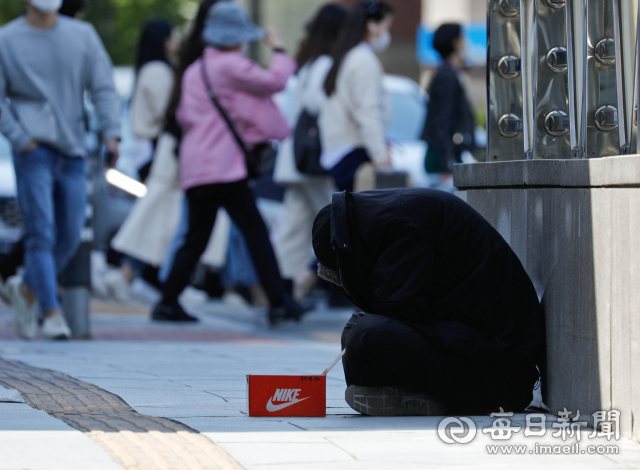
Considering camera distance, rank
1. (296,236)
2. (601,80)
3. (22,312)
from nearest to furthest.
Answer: (601,80), (22,312), (296,236)

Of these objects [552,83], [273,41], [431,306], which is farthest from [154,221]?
[431,306]

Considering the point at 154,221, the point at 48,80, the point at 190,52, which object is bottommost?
the point at 154,221

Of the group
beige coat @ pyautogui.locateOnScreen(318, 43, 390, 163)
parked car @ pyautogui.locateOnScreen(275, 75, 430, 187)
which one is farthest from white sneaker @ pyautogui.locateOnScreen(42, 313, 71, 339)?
parked car @ pyautogui.locateOnScreen(275, 75, 430, 187)

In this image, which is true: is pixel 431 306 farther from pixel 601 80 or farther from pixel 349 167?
pixel 349 167

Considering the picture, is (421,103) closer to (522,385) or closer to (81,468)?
(522,385)

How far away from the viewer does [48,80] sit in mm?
7492

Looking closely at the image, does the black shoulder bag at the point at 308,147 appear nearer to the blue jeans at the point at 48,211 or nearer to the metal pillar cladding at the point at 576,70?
the blue jeans at the point at 48,211

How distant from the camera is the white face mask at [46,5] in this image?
24.0ft

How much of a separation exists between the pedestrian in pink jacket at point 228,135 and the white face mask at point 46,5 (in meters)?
1.46

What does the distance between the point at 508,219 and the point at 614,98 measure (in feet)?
2.23

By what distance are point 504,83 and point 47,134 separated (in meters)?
3.01

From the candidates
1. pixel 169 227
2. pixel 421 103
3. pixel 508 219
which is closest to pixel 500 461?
pixel 508 219

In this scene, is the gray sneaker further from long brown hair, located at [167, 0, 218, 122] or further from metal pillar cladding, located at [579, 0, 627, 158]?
long brown hair, located at [167, 0, 218, 122]

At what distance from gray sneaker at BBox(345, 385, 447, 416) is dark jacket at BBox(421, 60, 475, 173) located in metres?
4.96
